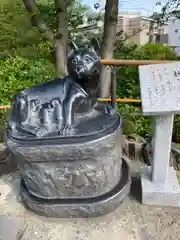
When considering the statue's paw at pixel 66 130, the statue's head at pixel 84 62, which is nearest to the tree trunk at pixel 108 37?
the statue's head at pixel 84 62

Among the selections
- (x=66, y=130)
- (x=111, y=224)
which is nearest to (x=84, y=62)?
(x=66, y=130)

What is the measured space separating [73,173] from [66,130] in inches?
11.1

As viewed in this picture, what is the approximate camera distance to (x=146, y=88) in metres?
1.98

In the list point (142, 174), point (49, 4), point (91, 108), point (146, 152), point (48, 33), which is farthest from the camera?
point (49, 4)

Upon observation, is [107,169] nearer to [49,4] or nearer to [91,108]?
[91,108]

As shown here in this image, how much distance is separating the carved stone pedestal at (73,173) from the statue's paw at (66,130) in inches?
1.6

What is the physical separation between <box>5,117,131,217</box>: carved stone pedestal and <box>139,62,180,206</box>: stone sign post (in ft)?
0.79

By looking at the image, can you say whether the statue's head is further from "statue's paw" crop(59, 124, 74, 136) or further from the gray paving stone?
the gray paving stone

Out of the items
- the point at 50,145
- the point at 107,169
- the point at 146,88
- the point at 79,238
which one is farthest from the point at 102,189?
the point at 146,88

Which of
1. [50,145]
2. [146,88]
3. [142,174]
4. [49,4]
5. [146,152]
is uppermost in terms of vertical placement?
[49,4]

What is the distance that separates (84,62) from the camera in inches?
76.5

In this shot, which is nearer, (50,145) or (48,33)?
(50,145)

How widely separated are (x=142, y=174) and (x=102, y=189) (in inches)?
18.7

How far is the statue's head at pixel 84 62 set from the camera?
6.39 feet
